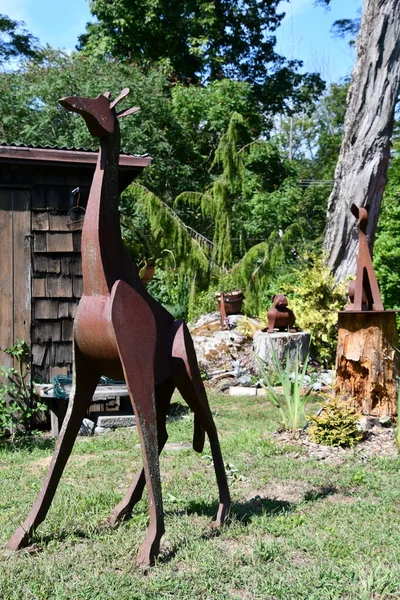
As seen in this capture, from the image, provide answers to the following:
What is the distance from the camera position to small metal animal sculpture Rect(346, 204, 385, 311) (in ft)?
23.6

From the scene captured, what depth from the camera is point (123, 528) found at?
12.5ft

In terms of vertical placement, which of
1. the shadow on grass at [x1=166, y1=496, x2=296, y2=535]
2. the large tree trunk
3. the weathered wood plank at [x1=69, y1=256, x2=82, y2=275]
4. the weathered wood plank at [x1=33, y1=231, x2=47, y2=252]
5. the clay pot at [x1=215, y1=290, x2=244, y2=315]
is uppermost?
the large tree trunk

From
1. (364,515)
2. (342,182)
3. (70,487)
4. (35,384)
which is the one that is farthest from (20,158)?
(342,182)

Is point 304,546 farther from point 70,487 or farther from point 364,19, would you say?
point 364,19

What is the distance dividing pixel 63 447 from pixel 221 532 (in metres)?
1.07

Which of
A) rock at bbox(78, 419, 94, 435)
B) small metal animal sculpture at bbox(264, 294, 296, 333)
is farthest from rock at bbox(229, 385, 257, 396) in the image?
rock at bbox(78, 419, 94, 435)

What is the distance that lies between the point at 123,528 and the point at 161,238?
36.5ft

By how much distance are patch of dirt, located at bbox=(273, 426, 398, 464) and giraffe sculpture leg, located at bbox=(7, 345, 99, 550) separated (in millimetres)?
2645

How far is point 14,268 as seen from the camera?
23.7 feet

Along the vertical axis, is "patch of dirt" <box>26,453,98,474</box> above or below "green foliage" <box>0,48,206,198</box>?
below

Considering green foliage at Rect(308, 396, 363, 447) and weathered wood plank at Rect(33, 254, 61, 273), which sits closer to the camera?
green foliage at Rect(308, 396, 363, 447)

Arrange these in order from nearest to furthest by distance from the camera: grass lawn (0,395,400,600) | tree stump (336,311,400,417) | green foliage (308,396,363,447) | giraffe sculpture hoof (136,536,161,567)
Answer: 1. grass lawn (0,395,400,600)
2. giraffe sculpture hoof (136,536,161,567)
3. green foliage (308,396,363,447)
4. tree stump (336,311,400,417)

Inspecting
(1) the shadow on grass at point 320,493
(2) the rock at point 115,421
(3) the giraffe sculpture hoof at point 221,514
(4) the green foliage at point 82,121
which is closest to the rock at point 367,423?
(1) the shadow on grass at point 320,493

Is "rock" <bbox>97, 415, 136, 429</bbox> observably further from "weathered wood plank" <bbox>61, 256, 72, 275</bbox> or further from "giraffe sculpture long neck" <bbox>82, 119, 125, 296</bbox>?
"giraffe sculpture long neck" <bbox>82, 119, 125, 296</bbox>
